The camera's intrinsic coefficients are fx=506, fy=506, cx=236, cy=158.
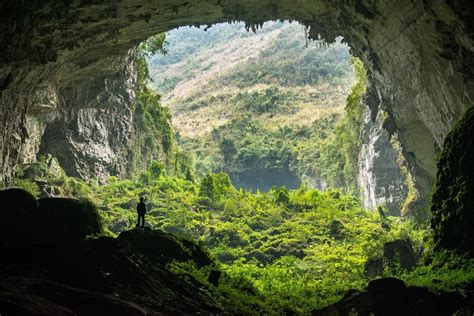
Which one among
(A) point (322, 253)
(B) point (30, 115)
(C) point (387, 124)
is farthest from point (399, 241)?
(B) point (30, 115)

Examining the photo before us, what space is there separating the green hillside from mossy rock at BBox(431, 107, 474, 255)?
4270cm

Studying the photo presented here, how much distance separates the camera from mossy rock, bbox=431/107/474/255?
40.5 ft

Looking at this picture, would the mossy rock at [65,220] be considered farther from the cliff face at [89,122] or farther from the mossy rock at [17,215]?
the cliff face at [89,122]

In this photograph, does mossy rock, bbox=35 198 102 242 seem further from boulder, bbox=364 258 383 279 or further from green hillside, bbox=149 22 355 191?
green hillside, bbox=149 22 355 191

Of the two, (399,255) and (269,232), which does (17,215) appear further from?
(269,232)

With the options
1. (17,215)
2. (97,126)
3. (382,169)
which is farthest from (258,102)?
(17,215)

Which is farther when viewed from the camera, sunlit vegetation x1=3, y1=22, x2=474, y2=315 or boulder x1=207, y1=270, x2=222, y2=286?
→ sunlit vegetation x1=3, y1=22, x2=474, y2=315

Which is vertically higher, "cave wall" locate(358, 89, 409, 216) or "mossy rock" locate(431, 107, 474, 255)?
"cave wall" locate(358, 89, 409, 216)

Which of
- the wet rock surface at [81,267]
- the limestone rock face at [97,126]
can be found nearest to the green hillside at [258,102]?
the limestone rock face at [97,126]

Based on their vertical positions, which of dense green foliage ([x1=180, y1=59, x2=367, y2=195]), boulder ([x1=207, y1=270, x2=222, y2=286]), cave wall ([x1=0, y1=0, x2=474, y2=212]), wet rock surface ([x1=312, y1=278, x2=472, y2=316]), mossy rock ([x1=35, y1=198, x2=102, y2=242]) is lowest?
wet rock surface ([x1=312, y1=278, x2=472, y2=316])

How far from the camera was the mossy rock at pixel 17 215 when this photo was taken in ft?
40.1

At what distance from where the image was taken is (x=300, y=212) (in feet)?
111

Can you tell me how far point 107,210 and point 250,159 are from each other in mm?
32328

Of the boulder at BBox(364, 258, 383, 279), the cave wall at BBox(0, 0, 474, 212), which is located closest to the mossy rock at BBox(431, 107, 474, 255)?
the cave wall at BBox(0, 0, 474, 212)
